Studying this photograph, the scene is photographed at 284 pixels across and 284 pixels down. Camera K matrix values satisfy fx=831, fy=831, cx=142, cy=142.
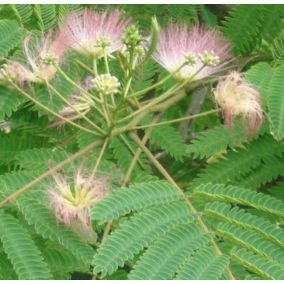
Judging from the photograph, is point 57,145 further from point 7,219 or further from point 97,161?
point 7,219

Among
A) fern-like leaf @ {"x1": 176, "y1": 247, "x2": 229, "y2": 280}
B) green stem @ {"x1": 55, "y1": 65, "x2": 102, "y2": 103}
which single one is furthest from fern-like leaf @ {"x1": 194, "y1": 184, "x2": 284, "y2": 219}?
green stem @ {"x1": 55, "y1": 65, "x2": 102, "y2": 103}

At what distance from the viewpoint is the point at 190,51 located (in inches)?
111

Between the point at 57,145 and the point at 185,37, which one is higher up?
the point at 185,37

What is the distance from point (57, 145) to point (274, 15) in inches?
39.9

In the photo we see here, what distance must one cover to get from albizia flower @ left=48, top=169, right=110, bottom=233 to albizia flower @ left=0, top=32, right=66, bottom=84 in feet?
1.20

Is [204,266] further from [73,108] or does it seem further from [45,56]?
[45,56]

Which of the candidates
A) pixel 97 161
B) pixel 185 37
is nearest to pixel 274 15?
pixel 185 37

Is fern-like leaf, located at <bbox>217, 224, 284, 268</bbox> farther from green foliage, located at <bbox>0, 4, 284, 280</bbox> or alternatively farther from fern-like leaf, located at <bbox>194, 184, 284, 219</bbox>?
fern-like leaf, located at <bbox>194, 184, 284, 219</bbox>

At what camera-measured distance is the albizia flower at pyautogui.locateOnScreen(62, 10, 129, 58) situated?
108 inches

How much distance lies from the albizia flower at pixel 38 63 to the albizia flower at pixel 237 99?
1.80 feet

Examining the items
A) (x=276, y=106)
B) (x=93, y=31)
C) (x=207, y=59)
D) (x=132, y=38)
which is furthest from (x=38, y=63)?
(x=276, y=106)

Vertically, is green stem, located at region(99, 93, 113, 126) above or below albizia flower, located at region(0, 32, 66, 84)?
below

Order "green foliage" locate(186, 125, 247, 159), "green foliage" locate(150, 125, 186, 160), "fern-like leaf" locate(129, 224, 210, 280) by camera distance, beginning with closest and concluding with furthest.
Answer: "fern-like leaf" locate(129, 224, 210, 280)
"green foliage" locate(186, 125, 247, 159)
"green foliage" locate(150, 125, 186, 160)

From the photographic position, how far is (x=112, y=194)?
2.42 meters
